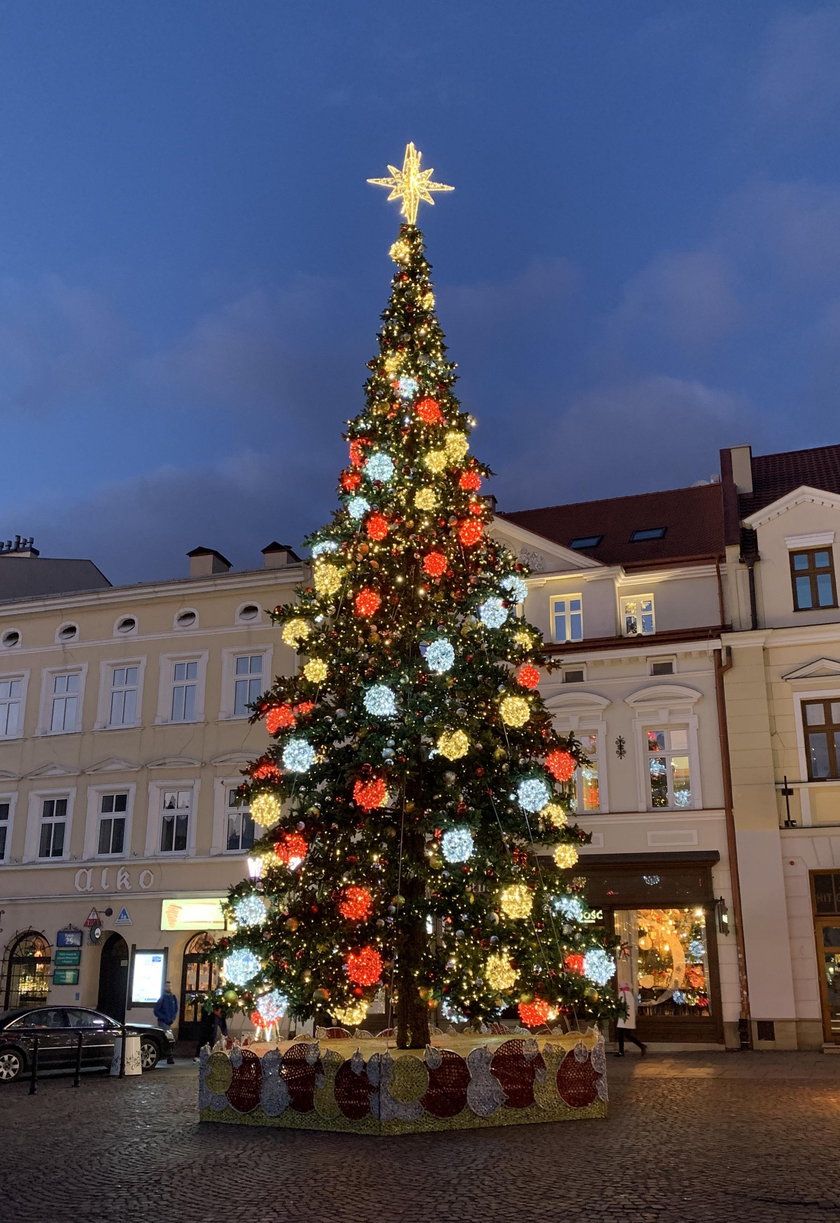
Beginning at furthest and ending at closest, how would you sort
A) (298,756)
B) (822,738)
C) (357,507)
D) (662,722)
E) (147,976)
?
(147,976) < (662,722) < (822,738) < (357,507) < (298,756)

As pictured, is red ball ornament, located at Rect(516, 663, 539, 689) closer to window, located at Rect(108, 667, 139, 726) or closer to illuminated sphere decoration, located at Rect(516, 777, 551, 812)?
illuminated sphere decoration, located at Rect(516, 777, 551, 812)

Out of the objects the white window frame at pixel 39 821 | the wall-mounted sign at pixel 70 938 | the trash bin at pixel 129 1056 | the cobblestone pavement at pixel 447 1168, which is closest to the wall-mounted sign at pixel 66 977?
the wall-mounted sign at pixel 70 938

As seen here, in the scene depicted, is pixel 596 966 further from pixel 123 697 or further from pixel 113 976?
pixel 123 697

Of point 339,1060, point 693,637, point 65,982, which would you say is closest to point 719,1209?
point 339,1060

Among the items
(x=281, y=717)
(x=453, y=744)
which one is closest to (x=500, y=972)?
→ (x=453, y=744)

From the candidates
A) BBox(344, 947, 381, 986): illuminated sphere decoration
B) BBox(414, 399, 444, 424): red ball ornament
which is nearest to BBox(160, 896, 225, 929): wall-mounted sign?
BBox(344, 947, 381, 986): illuminated sphere decoration

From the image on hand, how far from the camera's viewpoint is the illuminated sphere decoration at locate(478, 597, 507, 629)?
46.3ft

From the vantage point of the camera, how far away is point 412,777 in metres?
13.9

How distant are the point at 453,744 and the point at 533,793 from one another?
1.12 meters

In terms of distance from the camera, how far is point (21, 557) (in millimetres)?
36969

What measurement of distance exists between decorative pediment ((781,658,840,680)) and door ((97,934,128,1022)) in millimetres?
17326

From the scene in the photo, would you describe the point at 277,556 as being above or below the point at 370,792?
above

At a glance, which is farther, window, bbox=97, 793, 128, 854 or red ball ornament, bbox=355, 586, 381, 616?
window, bbox=97, 793, 128, 854

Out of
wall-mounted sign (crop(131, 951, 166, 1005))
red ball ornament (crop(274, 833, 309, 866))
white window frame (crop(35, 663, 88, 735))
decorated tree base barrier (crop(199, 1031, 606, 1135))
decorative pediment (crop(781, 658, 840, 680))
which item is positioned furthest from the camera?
white window frame (crop(35, 663, 88, 735))
